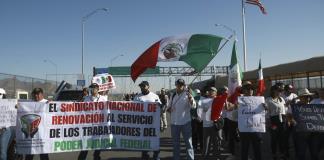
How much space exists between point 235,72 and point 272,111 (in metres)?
1.19

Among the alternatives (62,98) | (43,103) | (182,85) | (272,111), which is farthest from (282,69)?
(43,103)

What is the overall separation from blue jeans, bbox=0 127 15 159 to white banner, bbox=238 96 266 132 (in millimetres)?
4405

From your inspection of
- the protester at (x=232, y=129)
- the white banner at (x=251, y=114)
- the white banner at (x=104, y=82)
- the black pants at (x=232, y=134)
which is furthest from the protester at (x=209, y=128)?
the white banner at (x=104, y=82)

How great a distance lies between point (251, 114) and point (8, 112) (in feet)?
15.4

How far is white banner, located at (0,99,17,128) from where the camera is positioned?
8.54 m

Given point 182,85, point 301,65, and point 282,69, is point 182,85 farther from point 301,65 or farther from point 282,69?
point 282,69

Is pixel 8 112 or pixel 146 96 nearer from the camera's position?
pixel 8 112

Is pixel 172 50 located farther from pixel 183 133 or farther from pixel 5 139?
pixel 5 139

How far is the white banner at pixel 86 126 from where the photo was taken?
860 cm

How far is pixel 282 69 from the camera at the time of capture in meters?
21.5

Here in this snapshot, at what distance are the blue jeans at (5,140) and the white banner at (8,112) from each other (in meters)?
0.12

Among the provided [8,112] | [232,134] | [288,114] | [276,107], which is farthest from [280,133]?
[8,112]

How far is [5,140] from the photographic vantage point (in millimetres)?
8375

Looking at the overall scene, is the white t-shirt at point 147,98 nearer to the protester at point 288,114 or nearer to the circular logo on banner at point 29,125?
the circular logo on banner at point 29,125
